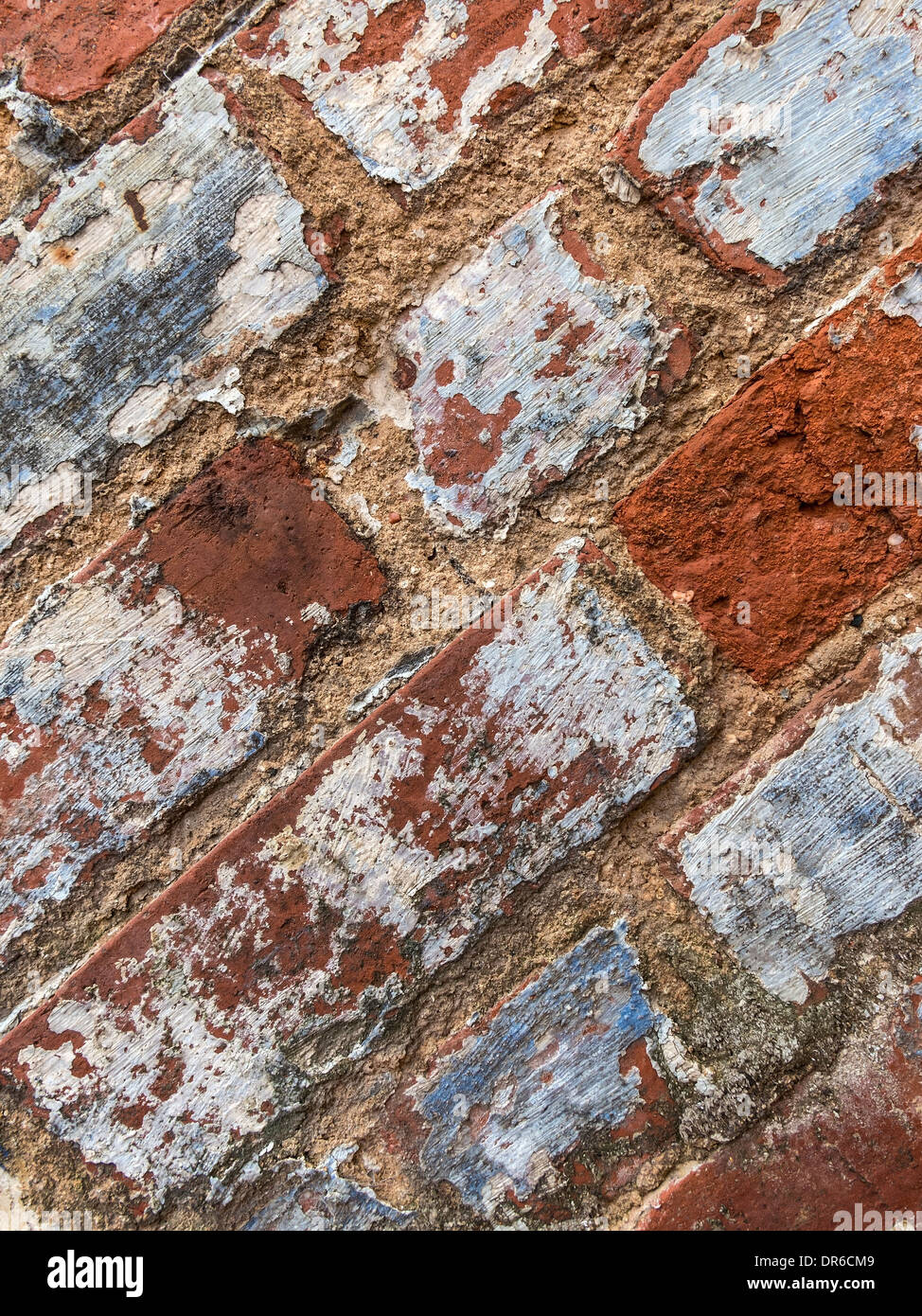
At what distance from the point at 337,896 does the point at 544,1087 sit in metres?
0.25

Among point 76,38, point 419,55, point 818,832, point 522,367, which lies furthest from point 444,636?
point 76,38

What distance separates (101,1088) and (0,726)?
320 millimetres

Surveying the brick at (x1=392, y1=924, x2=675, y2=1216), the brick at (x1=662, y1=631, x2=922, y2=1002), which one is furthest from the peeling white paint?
the brick at (x1=392, y1=924, x2=675, y2=1216)

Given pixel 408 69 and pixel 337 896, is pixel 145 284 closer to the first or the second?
pixel 408 69

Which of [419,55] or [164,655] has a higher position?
[419,55]

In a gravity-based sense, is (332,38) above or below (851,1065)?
above

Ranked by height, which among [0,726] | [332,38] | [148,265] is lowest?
[0,726]

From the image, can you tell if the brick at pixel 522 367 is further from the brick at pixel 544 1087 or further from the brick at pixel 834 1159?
the brick at pixel 834 1159

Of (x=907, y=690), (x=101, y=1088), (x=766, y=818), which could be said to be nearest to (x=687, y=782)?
(x=766, y=818)

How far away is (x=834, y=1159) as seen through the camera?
645 mm

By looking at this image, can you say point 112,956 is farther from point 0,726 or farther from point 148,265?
point 148,265

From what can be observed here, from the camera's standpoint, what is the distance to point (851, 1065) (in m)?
0.65

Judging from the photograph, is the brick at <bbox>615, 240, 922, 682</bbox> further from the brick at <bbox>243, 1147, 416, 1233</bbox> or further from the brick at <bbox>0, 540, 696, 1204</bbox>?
the brick at <bbox>243, 1147, 416, 1233</bbox>
